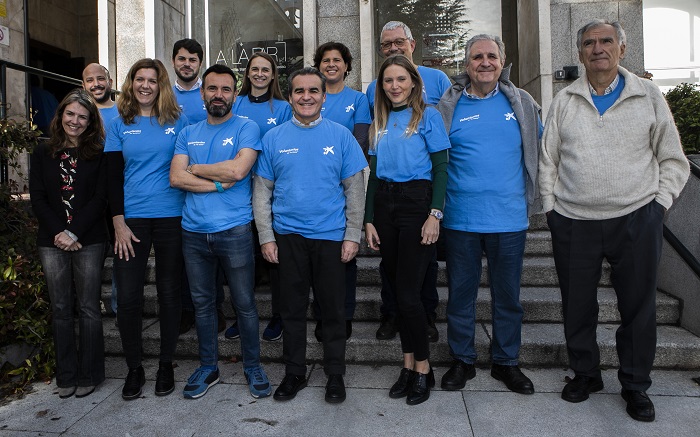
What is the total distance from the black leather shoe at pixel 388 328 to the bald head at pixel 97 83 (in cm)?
317

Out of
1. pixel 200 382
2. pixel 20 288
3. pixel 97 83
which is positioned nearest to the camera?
pixel 200 382

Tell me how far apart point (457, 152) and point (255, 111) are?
1563 mm

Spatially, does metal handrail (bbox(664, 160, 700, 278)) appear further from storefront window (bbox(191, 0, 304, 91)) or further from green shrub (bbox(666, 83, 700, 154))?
storefront window (bbox(191, 0, 304, 91))

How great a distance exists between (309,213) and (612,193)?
5.98 feet

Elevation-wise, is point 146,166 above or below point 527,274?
above

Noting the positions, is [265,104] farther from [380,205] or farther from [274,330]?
[274,330]

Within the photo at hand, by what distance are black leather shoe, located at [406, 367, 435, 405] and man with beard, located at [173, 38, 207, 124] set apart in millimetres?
2538

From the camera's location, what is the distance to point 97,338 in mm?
3670

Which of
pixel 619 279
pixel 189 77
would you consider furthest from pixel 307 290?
A: pixel 189 77

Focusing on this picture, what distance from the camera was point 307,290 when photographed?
344cm

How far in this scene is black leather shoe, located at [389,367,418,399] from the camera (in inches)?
135

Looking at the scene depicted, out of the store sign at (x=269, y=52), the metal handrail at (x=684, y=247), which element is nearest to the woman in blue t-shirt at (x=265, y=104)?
the metal handrail at (x=684, y=247)

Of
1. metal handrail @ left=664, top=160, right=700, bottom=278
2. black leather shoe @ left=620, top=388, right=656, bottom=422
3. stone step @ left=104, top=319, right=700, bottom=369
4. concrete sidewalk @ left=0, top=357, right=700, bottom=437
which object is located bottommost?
concrete sidewalk @ left=0, top=357, right=700, bottom=437

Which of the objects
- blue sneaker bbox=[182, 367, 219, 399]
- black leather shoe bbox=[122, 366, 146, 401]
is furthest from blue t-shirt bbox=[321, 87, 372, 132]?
black leather shoe bbox=[122, 366, 146, 401]
